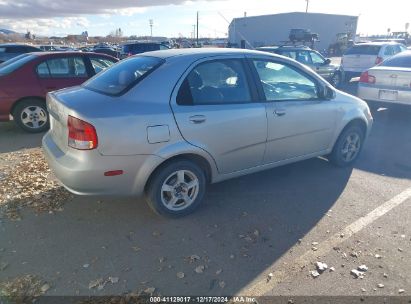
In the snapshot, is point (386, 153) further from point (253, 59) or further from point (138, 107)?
point (138, 107)

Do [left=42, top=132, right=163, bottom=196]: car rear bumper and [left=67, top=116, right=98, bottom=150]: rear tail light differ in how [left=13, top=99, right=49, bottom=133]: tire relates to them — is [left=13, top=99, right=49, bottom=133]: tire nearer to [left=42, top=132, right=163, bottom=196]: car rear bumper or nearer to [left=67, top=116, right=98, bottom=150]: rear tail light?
[left=42, top=132, right=163, bottom=196]: car rear bumper

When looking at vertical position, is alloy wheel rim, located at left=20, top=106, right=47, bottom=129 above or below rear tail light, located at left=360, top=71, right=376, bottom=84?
below

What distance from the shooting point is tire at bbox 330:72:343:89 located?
12897mm

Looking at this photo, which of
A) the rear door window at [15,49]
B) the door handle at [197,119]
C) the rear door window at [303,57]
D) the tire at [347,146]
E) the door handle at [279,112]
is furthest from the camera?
the rear door window at [15,49]

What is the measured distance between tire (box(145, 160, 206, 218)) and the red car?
14.1ft

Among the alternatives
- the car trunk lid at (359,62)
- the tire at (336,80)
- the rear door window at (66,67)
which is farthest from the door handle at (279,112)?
the car trunk lid at (359,62)

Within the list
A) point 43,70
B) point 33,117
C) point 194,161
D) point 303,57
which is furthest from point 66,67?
point 303,57

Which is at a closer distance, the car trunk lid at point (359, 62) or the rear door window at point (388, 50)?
the car trunk lid at point (359, 62)

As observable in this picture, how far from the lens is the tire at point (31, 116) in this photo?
21.2ft

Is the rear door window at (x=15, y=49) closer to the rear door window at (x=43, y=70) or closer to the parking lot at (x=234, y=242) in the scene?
the rear door window at (x=43, y=70)

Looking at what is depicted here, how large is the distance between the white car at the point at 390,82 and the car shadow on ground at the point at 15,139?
7.19 meters

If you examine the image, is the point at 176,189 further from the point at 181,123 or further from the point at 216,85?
the point at 216,85

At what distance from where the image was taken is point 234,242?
3.25 m

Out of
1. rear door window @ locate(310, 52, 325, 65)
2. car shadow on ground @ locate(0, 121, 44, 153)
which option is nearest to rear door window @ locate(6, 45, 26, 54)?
car shadow on ground @ locate(0, 121, 44, 153)
